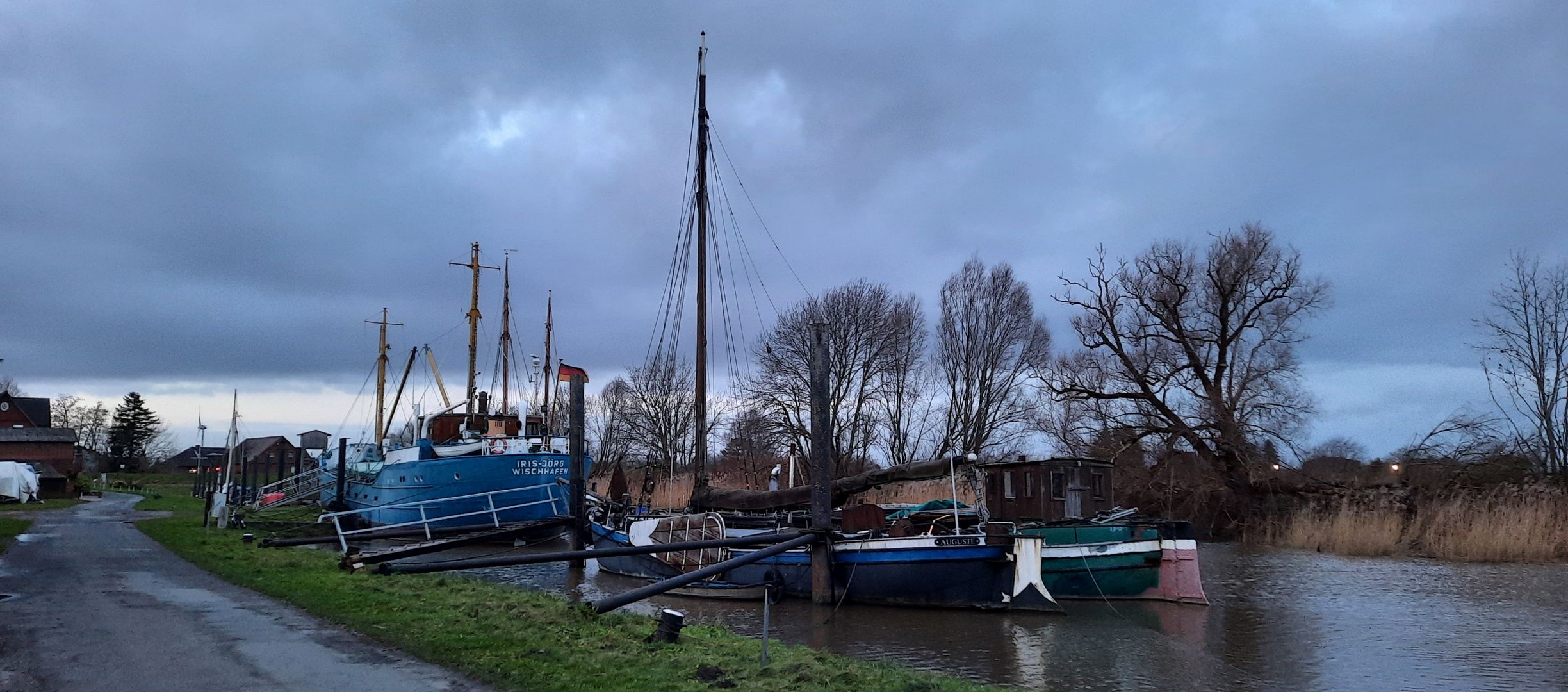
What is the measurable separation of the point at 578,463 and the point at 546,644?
43.4ft

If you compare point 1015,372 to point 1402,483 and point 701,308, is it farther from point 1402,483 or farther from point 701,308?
point 701,308

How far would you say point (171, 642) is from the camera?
9.56 meters

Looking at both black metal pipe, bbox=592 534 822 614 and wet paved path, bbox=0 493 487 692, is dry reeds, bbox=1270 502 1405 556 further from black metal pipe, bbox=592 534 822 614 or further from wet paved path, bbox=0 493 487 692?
wet paved path, bbox=0 493 487 692

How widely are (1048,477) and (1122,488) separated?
20.1 meters

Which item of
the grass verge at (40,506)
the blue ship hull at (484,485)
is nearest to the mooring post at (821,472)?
the blue ship hull at (484,485)

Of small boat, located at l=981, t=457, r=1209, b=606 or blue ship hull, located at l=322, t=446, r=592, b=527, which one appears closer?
Answer: small boat, located at l=981, t=457, r=1209, b=606

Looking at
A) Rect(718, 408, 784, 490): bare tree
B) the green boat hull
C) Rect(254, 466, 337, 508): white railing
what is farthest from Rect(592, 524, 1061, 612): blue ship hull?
Rect(254, 466, 337, 508): white railing

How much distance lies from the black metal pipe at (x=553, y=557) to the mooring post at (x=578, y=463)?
→ 18.8 feet

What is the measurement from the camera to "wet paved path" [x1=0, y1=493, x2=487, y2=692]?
26.1ft

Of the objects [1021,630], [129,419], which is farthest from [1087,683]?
[129,419]

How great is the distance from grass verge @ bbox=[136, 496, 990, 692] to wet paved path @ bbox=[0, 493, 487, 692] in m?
0.39

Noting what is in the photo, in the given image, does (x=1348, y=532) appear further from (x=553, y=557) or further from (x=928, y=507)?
(x=553, y=557)

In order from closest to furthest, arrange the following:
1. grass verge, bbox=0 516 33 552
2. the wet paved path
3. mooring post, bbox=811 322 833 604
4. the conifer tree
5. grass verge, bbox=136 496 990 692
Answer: the wet paved path < grass verge, bbox=136 496 990 692 < mooring post, bbox=811 322 833 604 < grass verge, bbox=0 516 33 552 < the conifer tree

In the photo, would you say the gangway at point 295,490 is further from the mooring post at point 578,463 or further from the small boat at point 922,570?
the small boat at point 922,570
